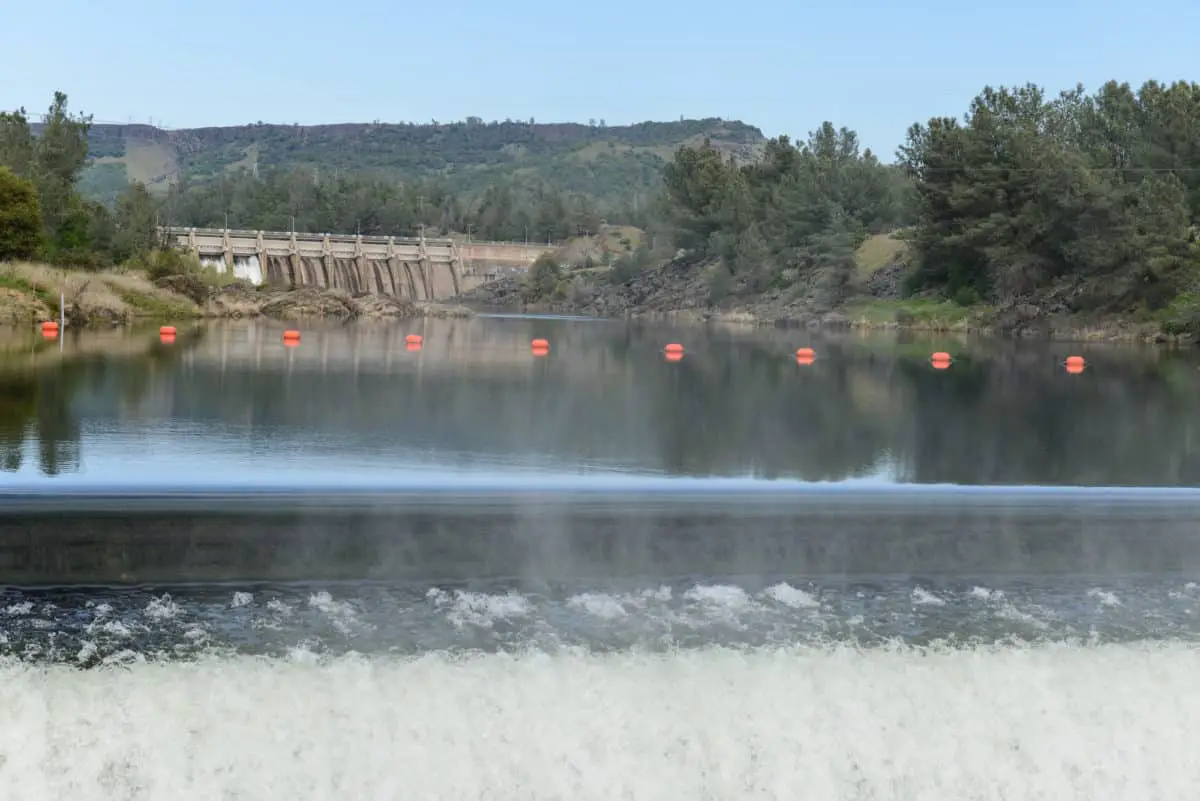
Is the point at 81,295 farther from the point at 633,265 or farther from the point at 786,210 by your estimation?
the point at 633,265

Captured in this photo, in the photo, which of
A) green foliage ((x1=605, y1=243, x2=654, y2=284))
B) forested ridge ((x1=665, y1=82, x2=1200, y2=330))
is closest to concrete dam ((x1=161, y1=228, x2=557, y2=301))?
green foliage ((x1=605, y1=243, x2=654, y2=284))

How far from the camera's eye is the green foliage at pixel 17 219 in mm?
41844

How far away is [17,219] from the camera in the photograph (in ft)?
139

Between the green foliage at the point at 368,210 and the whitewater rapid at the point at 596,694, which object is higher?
the green foliage at the point at 368,210

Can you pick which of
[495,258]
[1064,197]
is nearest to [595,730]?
[1064,197]

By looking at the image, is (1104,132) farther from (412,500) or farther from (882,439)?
(412,500)

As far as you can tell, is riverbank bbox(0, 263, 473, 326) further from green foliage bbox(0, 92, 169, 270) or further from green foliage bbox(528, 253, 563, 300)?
green foliage bbox(528, 253, 563, 300)

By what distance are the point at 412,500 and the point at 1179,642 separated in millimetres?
5077

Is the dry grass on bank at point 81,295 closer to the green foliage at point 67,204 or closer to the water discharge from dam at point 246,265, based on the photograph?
the green foliage at point 67,204

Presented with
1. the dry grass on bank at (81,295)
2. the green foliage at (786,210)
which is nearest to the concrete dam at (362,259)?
the green foliage at (786,210)

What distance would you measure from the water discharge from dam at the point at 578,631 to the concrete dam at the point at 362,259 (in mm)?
90409

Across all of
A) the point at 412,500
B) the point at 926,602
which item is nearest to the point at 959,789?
the point at 926,602

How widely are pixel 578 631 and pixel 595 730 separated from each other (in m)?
1.42

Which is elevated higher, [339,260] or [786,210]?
[786,210]
